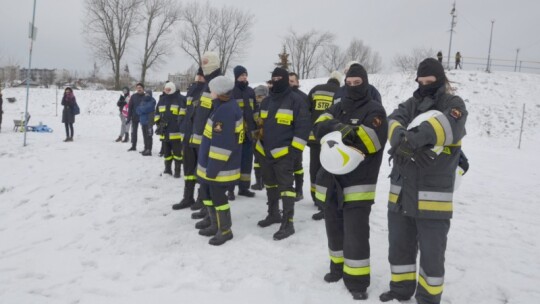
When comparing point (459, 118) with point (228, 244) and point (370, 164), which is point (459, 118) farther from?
point (228, 244)

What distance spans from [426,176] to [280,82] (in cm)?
251

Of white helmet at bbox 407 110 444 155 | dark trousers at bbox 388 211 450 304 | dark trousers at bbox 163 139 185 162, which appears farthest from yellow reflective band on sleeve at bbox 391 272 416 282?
dark trousers at bbox 163 139 185 162

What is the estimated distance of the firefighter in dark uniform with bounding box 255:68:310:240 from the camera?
4934mm

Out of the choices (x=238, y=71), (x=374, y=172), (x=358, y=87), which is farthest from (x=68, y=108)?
(x=374, y=172)

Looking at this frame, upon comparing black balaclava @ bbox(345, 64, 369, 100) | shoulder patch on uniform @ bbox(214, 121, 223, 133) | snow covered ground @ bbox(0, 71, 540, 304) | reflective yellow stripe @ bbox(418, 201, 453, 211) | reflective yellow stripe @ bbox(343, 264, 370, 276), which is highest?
black balaclava @ bbox(345, 64, 369, 100)

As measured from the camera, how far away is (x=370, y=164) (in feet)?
11.4

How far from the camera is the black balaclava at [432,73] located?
123 inches

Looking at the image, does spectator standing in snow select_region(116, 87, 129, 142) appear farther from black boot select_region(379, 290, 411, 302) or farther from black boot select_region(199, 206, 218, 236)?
black boot select_region(379, 290, 411, 302)

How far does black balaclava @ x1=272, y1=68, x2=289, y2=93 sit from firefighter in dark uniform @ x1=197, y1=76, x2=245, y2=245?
645 millimetres

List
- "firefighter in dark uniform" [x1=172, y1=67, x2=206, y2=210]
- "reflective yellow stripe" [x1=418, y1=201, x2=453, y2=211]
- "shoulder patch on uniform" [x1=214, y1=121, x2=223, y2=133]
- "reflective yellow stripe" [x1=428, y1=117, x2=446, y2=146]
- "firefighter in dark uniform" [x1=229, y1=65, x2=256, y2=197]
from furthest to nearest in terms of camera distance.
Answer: "firefighter in dark uniform" [x1=172, y1=67, x2=206, y2=210] < "firefighter in dark uniform" [x1=229, y1=65, x2=256, y2=197] < "shoulder patch on uniform" [x1=214, y1=121, x2=223, y2=133] < "reflective yellow stripe" [x1=418, y1=201, x2=453, y2=211] < "reflective yellow stripe" [x1=428, y1=117, x2=446, y2=146]

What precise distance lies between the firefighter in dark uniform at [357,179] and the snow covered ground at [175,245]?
0.32 m

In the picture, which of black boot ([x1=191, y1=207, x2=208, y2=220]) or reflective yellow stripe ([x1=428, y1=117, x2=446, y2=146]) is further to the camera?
black boot ([x1=191, y1=207, x2=208, y2=220])

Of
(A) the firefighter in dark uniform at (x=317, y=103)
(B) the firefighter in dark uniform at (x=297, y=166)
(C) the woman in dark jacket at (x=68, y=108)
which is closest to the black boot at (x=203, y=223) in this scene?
(A) the firefighter in dark uniform at (x=317, y=103)

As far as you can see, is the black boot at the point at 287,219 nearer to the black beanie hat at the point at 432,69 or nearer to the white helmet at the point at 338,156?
the white helmet at the point at 338,156
